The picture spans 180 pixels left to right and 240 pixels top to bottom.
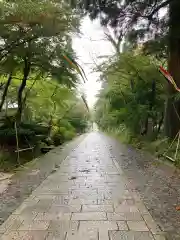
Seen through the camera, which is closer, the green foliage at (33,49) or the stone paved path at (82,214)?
the stone paved path at (82,214)

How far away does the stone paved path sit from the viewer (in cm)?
363

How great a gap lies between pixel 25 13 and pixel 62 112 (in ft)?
50.9

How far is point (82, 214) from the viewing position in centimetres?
442

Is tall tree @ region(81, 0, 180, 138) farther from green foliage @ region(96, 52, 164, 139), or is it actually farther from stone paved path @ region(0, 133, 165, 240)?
stone paved path @ region(0, 133, 165, 240)

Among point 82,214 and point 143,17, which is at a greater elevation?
point 143,17

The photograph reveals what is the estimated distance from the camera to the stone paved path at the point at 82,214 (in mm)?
3635

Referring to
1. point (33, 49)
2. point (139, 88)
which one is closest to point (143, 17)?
point (33, 49)

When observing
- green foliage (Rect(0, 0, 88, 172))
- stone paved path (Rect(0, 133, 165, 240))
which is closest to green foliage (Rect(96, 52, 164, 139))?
green foliage (Rect(0, 0, 88, 172))

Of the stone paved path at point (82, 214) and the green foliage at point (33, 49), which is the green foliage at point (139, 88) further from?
the stone paved path at point (82, 214)

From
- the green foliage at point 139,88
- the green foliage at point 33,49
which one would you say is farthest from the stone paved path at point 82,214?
the green foliage at point 139,88

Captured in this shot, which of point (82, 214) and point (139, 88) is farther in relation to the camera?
point (139, 88)

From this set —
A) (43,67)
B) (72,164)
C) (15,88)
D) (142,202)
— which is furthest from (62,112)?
(142,202)

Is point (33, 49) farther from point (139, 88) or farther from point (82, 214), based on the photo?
point (82, 214)

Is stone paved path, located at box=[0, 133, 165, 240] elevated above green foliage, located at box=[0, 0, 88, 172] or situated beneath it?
situated beneath
